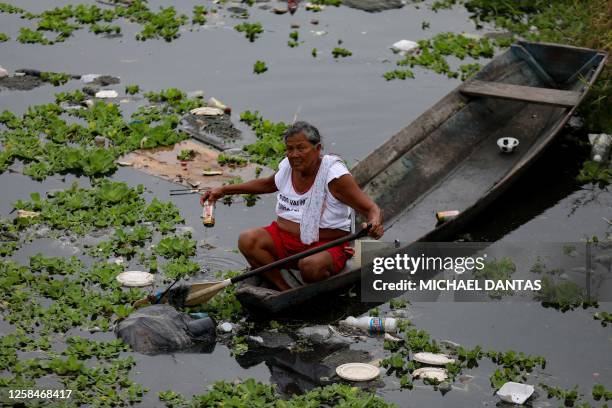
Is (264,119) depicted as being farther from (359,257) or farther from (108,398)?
(108,398)

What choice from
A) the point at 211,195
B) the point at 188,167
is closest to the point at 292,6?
the point at 188,167

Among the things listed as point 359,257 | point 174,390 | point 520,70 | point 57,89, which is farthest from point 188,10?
point 174,390

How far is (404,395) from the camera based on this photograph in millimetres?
7191

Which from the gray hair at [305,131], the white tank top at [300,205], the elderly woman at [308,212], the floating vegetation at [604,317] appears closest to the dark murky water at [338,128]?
the floating vegetation at [604,317]

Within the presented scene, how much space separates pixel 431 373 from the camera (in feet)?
24.1

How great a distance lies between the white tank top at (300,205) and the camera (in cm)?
808

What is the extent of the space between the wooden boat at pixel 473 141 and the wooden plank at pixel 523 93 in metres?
0.01

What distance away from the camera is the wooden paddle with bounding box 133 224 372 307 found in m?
7.82

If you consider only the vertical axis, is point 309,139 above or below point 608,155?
above

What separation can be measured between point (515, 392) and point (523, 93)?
4962 mm

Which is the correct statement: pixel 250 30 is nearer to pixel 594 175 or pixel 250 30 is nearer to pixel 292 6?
pixel 292 6

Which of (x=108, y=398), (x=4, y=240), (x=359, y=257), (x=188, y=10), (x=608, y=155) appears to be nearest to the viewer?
(x=108, y=398)

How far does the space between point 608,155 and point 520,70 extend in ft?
5.49

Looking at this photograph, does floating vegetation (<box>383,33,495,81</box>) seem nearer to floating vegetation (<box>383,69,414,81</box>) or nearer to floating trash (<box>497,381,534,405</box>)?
floating vegetation (<box>383,69,414,81</box>)
